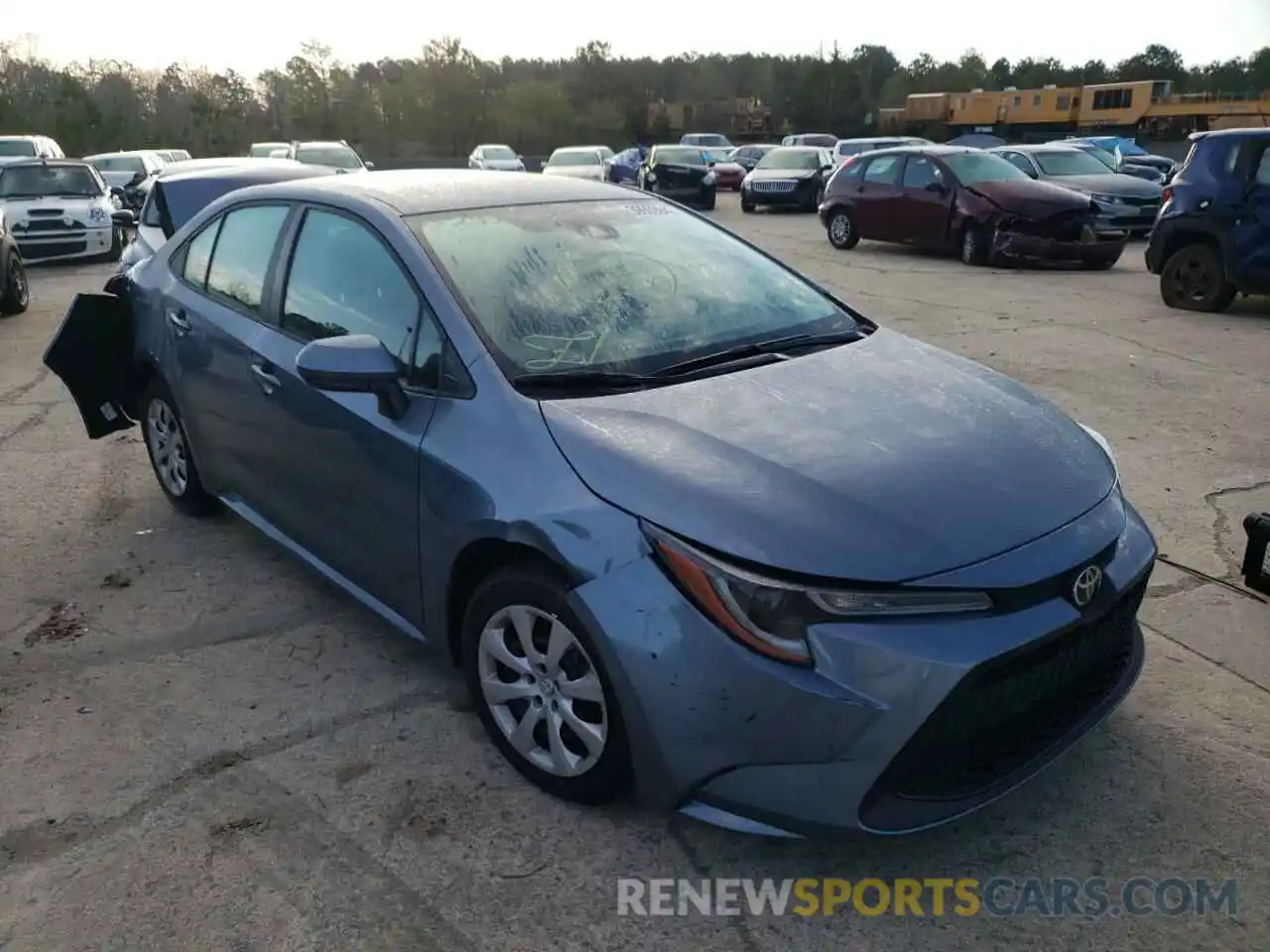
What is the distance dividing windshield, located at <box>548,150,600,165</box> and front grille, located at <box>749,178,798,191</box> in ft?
18.2

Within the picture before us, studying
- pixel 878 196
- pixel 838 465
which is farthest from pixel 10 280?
pixel 878 196

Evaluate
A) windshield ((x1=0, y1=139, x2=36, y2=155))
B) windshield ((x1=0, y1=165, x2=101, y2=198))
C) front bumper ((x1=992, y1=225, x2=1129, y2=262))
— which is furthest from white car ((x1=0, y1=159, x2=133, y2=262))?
front bumper ((x1=992, y1=225, x2=1129, y2=262))

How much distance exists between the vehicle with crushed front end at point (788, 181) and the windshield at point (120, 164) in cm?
1350

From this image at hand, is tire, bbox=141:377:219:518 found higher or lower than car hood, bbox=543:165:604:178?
higher

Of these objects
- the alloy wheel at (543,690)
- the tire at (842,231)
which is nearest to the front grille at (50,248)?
the tire at (842,231)

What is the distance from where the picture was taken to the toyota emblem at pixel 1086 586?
2449 mm

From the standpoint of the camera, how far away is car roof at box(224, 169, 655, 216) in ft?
11.5

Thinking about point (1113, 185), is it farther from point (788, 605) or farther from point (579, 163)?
point (788, 605)

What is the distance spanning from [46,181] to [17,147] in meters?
6.94

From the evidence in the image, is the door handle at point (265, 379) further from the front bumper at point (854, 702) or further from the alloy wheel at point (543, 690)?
the front bumper at point (854, 702)

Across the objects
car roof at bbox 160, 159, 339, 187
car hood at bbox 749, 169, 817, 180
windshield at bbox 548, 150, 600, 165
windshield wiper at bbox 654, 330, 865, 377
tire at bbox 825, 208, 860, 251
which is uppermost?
car roof at bbox 160, 159, 339, 187

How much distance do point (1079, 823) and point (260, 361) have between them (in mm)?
3059

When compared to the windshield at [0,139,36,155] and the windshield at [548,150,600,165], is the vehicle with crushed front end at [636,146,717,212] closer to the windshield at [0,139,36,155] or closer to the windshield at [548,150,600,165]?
the windshield at [548,150,600,165]

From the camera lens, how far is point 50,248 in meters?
14.7
